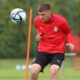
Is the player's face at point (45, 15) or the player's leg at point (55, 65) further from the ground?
the player's face at point (45, 15)

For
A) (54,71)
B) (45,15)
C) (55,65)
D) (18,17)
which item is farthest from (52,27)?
(18,17)

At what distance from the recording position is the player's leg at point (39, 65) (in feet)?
32.6

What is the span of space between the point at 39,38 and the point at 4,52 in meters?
12.9

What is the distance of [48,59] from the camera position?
10.3 metres

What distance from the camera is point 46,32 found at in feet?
33.7

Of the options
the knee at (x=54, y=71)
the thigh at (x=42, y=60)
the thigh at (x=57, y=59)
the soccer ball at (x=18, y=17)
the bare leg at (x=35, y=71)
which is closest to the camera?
the knee at (x=54, y=71)

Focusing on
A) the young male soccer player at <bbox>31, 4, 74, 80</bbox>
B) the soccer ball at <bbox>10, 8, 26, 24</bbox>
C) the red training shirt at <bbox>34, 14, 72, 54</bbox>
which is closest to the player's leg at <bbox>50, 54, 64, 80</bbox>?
the young male soccer player at <bbox>31, 4, 74, 80</bbox>

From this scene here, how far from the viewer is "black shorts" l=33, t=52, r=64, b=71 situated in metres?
10.1

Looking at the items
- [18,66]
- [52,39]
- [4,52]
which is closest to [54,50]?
[52,39]

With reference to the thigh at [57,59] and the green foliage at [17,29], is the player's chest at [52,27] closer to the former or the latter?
the thigh at [57,59]

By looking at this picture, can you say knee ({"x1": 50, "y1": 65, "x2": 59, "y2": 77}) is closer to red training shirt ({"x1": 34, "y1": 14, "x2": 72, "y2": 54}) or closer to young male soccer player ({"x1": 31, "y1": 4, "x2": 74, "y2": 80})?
young male soccer player ({"x1": 31, "y1": 4, "x2": 74, "y2": 80})

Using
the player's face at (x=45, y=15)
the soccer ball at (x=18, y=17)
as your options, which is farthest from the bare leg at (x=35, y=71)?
the soccer ball at (x=18, y=17)

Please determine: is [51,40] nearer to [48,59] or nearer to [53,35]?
[53,35]

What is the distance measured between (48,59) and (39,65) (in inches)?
11.8
